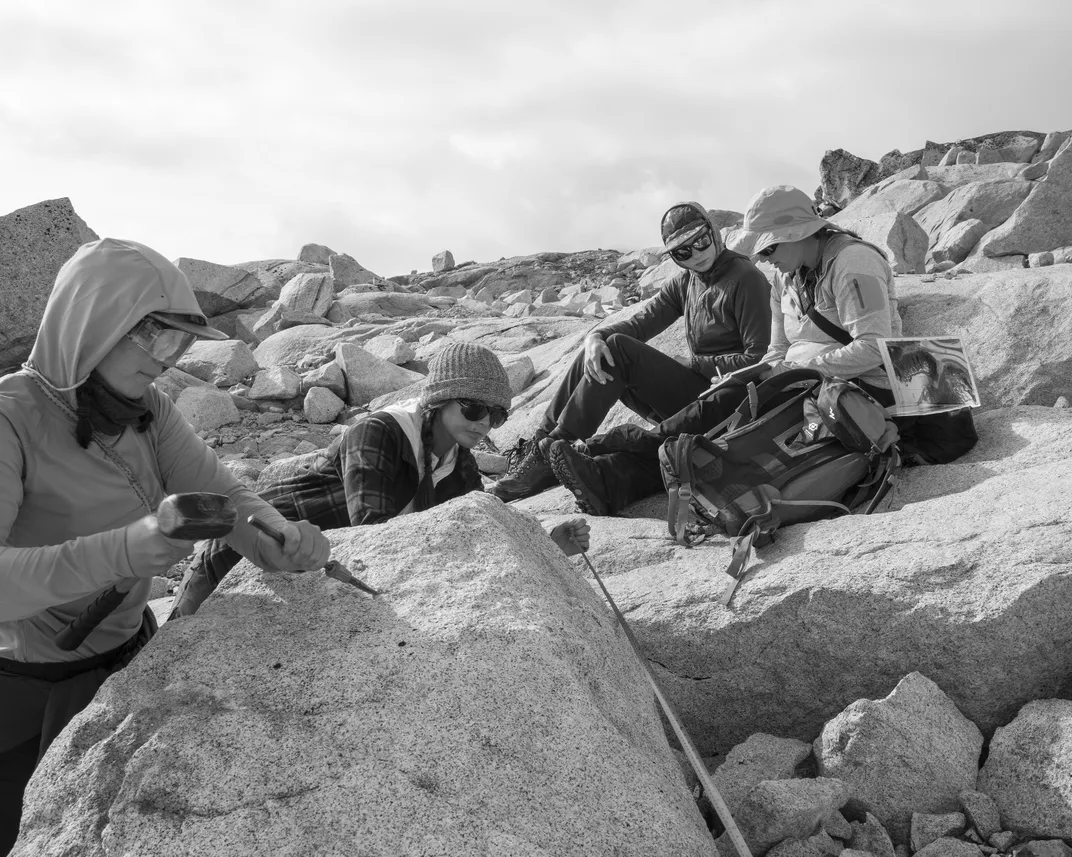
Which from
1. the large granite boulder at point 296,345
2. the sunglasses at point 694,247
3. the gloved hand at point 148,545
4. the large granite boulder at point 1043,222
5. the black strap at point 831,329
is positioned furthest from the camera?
the large granite boulder at point 296,345

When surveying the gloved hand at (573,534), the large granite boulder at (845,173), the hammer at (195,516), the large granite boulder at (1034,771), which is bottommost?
the large granite boulder at (1034,771)

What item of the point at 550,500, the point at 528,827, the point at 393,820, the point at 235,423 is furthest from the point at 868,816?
the point at 235,423

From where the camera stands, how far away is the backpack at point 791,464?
501cm

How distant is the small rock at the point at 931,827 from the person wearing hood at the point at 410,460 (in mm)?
1564

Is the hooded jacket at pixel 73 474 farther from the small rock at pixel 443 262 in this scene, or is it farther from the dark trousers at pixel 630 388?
the small rock at pixel 443 262

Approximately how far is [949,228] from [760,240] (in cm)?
1406

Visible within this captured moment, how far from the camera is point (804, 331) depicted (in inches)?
246

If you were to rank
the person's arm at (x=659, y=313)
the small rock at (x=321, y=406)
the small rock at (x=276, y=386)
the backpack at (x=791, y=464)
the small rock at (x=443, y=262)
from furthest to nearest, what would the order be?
the small rock at (x=443, y=262), the small rock at (x=276, y=386), the small rock at (x=321, y=406), the person's arm at (x=659, y=313), the backpack at (x=791, y=464)

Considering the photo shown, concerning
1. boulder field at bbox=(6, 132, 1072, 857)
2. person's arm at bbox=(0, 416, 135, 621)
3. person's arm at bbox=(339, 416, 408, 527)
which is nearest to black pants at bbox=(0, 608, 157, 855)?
boulder field at bbox=(6, 132, 1072, 857)

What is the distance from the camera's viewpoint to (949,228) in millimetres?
18266

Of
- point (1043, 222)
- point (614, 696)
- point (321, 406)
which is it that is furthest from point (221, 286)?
point (614, 696)

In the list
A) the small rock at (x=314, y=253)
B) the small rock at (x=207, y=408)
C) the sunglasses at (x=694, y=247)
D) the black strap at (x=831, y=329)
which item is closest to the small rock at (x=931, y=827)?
the black strap at (x=831, y=329)

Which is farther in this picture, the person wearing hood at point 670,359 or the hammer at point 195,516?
the person wearing hood at point 670,359

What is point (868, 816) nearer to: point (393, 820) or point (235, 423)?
point (393, 820)
